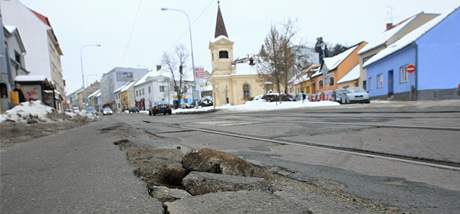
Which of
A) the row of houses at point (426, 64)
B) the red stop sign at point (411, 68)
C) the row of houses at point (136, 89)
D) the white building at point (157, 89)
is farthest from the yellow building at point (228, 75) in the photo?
the red stop sign at point (411, 68)

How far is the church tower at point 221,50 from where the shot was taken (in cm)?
5875

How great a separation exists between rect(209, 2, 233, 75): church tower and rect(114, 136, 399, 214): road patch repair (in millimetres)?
55996

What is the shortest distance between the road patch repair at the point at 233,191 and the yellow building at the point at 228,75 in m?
55.0

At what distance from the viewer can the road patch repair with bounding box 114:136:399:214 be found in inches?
97.0

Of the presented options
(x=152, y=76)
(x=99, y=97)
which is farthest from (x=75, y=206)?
(x=99, y=97)

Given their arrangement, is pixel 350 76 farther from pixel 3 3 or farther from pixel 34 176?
pixel 3 3

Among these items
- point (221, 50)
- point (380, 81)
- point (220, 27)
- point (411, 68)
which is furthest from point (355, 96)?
point (220, 27)

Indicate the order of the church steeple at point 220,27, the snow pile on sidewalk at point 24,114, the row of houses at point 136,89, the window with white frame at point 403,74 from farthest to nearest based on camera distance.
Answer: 1. the row of houses at point 136,89
2. the church steeple at point 220,27
3. the window with white frame at point 403,74
4. the snow pile on sidewalk at point 24,114

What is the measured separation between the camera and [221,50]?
59562 mm

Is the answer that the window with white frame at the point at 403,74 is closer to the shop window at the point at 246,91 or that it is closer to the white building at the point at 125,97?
the shop window at the point at 246,91

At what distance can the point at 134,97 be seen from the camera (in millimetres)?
96250

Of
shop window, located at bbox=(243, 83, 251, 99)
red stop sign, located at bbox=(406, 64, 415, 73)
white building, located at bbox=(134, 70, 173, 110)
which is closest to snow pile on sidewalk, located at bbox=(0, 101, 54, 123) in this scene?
red stop sign, located at bbox=(406, 64, 415, 73)

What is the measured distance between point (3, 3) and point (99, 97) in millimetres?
97650

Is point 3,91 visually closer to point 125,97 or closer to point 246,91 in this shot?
point 246,91
